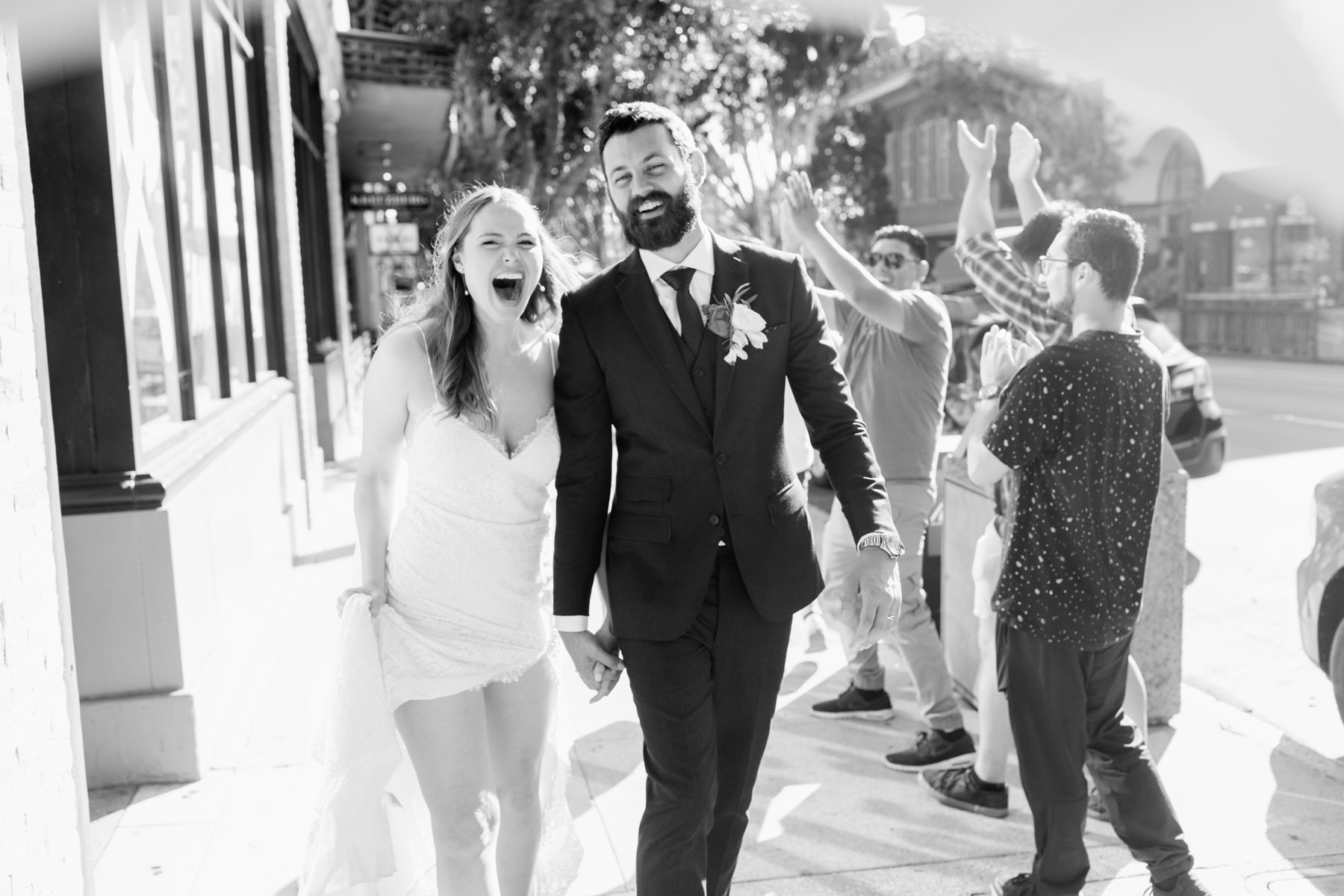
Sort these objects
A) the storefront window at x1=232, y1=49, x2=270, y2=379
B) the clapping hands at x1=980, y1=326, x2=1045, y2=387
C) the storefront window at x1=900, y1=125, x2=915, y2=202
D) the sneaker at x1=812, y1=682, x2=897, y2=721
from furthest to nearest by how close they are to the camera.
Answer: the storefront window at x1=900, y1=125, x2=915, y2=202, the storefront window at x1=232, y1=49, x2=270, y2=379, the sneaker at x1=812, y1=682, x2=897, y2=721, the clapping hands at x1=980, y1=326, x2=1045, y2=387

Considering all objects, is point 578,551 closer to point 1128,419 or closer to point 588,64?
point 1128,419

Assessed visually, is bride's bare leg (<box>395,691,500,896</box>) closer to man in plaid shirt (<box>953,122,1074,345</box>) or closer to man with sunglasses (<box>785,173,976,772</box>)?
man with sunglasses (<box>785,173,976,772</box>)

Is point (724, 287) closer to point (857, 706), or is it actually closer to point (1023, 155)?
point (1023, 155)

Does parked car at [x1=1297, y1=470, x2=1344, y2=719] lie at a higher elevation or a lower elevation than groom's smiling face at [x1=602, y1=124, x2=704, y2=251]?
lower

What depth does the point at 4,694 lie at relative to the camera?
7.84 ft

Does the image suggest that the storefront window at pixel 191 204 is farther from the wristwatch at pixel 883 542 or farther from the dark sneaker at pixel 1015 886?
the dark sneaker at pixel 1015 886

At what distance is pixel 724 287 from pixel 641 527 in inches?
23.4

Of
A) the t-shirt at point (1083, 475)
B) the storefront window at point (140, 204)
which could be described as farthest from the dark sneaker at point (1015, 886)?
the storefront window at point (140, 204)

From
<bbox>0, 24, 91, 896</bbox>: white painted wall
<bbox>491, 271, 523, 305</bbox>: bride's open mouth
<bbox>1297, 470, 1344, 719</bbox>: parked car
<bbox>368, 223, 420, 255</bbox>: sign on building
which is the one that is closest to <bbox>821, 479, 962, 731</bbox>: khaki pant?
<bbox>1297, 470, 1344, 719</bbox>: parked car

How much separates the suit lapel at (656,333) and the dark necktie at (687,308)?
0.03 metres

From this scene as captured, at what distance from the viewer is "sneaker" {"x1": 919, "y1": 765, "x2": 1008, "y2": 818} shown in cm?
418

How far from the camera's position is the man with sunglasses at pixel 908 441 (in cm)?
466

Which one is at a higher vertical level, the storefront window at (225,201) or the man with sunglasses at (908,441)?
the storefront window at (225,201)

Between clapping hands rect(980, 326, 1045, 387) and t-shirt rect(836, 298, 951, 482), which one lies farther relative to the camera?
t-shirt rect(836, 298, 951, 482)
